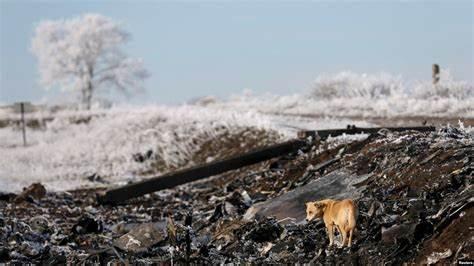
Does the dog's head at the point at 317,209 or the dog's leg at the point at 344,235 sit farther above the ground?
the dog's head at the point at 317,209

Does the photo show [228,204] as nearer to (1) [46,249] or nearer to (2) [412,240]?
(1) [46,249]

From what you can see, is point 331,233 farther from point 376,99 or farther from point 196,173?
point 376,99

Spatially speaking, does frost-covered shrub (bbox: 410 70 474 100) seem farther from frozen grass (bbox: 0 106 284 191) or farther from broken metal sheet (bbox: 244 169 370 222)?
broken metal sheet (bbox: 244 169 370 222)

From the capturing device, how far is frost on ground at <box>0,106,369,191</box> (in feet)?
77.8

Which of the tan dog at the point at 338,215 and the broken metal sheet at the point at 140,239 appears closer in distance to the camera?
the tan dog at the point at 338,215

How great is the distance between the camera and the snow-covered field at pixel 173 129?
2377 cm

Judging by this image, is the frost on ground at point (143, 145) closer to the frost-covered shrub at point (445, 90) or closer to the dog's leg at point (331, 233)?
the frost-covered shrub at point (445, 90)

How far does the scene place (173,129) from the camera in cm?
2823

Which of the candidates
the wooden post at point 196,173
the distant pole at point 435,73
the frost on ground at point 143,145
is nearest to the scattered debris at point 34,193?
the wooden post at point 196,173

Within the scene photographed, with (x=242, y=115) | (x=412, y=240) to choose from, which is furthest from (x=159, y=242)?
(x=242, y=115)

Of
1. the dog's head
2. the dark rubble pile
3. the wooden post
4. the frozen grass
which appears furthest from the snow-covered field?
the dog's head

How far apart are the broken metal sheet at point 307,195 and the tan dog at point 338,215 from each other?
1.68 meters

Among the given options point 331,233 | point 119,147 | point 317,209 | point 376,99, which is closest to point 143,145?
point 119,147

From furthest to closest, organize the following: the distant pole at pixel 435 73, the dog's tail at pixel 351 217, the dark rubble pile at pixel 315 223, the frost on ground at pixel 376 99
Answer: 1. the distant pole at pixel 435 73
2. the frost on ground at pixel 376 99
3. the dark rubble pile at pixel 315 223
4. the dog's tail at pixel 351 217
